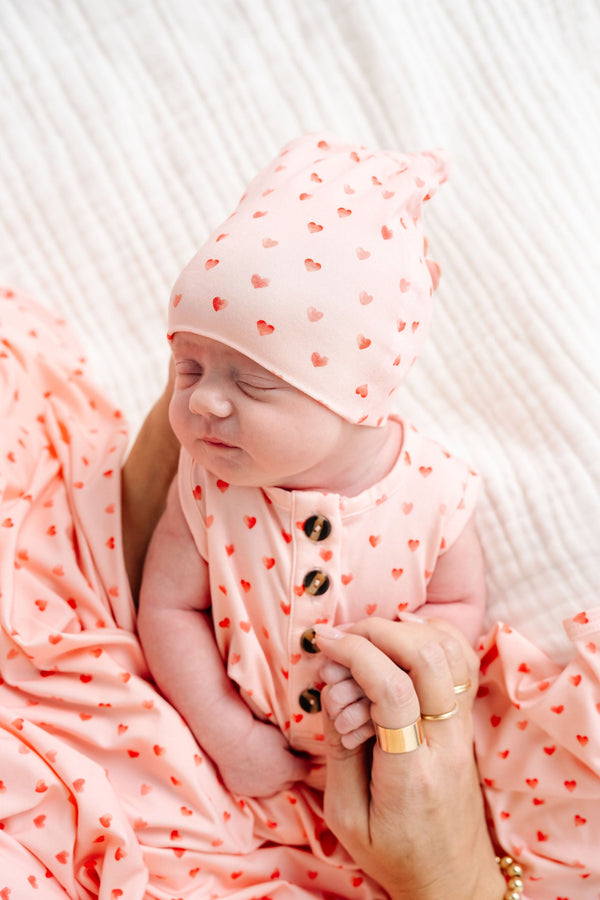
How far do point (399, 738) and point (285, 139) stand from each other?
1121 mm

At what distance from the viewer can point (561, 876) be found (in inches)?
49.2

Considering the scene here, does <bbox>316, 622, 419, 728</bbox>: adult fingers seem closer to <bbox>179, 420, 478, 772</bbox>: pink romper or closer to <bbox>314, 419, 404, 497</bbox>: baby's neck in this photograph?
<bbox>179, 420, 478, 772</bbox>: pink romper

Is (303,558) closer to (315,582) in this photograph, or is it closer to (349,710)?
(315,582)

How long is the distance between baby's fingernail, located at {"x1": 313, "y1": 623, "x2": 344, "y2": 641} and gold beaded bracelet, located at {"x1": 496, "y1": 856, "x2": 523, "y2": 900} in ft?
1.35

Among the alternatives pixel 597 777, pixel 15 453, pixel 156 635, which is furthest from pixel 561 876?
pixel 15 453

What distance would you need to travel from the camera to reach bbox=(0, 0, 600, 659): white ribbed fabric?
1.56 m

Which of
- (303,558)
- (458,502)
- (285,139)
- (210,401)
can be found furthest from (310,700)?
(285,139)

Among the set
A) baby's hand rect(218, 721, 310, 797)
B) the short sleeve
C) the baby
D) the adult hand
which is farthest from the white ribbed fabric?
baby's hand rect(218, 721, 310, 797)

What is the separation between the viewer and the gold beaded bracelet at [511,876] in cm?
124

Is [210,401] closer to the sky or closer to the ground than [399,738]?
closer to the sky

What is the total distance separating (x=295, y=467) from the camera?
109 cm

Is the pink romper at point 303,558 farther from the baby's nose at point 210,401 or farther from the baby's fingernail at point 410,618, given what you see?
the baby's nose at point 210,401

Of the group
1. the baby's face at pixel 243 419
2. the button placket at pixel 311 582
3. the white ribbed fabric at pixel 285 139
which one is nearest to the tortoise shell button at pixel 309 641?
the button placket at pixel 311 582

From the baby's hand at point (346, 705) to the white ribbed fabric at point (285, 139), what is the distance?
48cm
